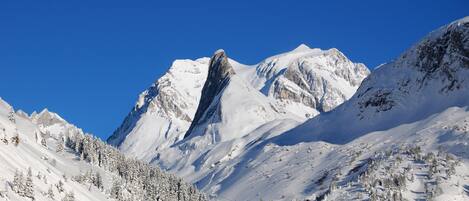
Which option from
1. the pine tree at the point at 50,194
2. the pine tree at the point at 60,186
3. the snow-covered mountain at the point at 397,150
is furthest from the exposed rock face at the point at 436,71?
the pine tree at the point at 50,194

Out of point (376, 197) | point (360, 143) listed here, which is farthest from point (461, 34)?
point (376, 197)

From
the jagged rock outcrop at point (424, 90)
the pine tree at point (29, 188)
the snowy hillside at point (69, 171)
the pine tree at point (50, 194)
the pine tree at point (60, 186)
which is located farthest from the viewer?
the jagged rock outcrop at point (424, 90)

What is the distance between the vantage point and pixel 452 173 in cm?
13212

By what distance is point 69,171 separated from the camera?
126 m

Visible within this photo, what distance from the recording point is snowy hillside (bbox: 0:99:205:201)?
90.3 m

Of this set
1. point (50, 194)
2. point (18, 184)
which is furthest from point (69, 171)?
point (18, 184)

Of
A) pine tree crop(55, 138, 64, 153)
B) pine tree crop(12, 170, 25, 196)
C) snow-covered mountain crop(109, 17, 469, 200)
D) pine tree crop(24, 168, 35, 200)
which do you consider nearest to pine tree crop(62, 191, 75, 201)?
pine tree crop(24, 168, 35, 200)

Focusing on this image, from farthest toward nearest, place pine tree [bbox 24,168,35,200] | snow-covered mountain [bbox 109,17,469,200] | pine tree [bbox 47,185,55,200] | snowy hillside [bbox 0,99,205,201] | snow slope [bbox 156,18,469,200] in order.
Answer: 1. snow slope [bbox 156,18,469,200]
2. snow-covered mountain [bbox 109,17,469,200]
3. pine tree [bbox 47,185,55,200]
4. snowy hillside [bbox 0,99,205,201]
5. pine tree [bbox 24,168,35,200]

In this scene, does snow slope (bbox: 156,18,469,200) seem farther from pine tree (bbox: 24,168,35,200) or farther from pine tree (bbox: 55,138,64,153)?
pine tree (bbox: 24,168,35,200)

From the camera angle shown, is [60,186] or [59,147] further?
[59,147]

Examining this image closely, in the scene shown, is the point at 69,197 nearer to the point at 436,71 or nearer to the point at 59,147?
the point at 59,147

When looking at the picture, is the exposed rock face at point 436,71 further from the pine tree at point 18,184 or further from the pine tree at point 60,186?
the pine tree at point 18,184

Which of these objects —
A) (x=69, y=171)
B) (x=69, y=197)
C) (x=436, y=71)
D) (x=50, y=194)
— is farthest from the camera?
(x=436, y=71)

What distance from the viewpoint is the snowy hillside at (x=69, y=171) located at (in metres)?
90.3
